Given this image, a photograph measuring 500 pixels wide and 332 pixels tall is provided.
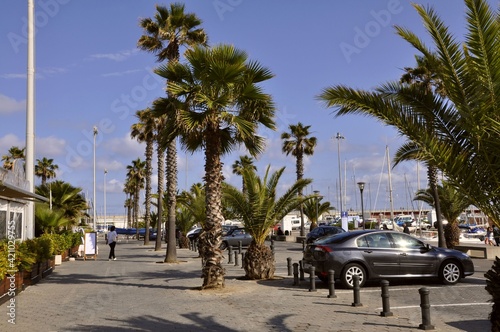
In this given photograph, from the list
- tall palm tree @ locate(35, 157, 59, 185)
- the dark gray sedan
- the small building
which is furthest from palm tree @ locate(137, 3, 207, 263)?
tall palm tree @ locate(35, 157, 59, 185)

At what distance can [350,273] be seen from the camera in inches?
519

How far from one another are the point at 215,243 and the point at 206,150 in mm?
2624

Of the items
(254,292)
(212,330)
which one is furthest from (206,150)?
(212,330)

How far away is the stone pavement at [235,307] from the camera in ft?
29.7

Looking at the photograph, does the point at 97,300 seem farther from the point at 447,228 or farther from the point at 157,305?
the point at 447,228

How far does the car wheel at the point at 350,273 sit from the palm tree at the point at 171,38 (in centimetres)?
1256

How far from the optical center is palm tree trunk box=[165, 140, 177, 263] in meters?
24.2

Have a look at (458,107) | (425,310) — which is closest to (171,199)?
(425,310)

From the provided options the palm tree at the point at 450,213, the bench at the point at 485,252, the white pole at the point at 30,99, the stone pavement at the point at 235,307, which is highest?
the white pole at the point at 30,99

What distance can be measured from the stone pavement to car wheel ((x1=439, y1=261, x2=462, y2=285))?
10.8 inches

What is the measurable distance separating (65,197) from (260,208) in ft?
61.1

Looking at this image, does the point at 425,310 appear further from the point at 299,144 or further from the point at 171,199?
the point at 299,144

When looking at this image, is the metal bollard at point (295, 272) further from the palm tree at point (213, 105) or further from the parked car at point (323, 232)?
the parked car at point (323, 232)

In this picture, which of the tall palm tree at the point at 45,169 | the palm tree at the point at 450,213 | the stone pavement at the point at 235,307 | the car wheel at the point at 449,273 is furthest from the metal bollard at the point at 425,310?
the tall palm tree at the point at 45,169
